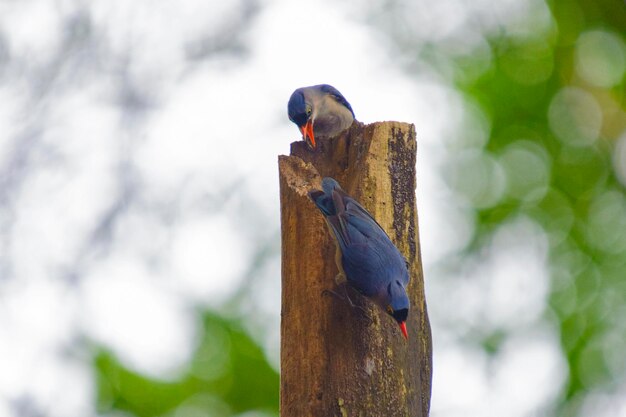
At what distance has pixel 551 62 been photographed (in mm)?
6473

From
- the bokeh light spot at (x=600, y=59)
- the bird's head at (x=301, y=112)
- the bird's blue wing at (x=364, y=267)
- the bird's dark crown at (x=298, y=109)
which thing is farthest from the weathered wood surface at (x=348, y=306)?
the bokeh light spot at (x=600, y=59)

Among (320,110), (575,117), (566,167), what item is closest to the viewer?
(320,110)

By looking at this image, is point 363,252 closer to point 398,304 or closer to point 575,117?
point 398,304

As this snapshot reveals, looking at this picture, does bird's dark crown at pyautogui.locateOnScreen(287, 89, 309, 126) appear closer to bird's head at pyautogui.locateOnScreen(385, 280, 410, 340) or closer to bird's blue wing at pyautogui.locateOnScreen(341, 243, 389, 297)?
bird's blue wing at pyautogui.locateOnScreen(341, 243, 389, 297)

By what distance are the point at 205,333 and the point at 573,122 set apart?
3130 mm

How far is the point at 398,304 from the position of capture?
13.1ft

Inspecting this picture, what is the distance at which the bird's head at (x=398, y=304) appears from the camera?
157 inches

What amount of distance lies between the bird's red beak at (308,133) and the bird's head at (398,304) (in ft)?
4.16

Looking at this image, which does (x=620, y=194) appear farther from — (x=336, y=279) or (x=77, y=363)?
(x=77, y=363)

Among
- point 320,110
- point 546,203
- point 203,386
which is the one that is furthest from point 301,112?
point 203,386

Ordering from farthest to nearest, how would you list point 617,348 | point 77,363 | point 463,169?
1. point 463,169
2. point 617,348
3. point 77,363

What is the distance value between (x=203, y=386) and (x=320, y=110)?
2.21 meters

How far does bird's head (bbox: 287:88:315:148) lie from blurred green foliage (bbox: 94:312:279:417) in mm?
1913

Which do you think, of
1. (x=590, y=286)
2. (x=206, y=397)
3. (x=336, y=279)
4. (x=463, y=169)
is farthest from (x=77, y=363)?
(x=590, y=286)
